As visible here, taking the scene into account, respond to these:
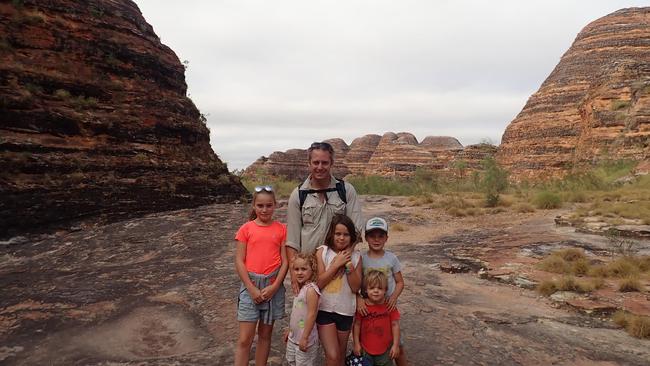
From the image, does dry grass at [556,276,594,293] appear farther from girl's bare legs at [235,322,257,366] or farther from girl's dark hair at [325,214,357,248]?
girl's bare legs at [235,322,257,366]

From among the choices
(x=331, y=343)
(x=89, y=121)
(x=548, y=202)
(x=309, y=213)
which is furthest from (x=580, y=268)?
(x=89, y=121)

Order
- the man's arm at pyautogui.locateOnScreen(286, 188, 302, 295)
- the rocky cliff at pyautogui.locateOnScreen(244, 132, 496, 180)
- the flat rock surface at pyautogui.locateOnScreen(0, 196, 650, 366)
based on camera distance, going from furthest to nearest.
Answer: the rocky cliff at pyautogui.locateOnScreen(244, 132, 496, 180) < the flat rock surface at pyautogui.locateOnScreen(0, 196, 650, 366) < the man's arm at pyautogui.locateOnScreen(286, 188, 302, 295)

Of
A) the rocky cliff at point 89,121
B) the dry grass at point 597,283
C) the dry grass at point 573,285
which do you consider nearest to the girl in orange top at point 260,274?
the dry grass at point 573,285

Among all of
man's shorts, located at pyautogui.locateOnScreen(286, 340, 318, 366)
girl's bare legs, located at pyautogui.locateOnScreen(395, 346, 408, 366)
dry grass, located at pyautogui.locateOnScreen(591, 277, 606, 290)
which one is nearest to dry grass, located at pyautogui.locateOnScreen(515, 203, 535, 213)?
dry grass, located at pyautogui.locateOnScreen(591, 277, 606, 290)

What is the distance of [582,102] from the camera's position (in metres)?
28.8

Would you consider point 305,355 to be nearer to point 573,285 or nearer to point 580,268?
point 573,285

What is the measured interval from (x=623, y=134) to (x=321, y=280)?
978 inches

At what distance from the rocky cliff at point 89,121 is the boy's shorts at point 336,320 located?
359 inches

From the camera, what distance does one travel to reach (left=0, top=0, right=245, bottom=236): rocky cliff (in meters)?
9.73

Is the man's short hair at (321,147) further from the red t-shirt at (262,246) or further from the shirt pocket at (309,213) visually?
the red t-shirt at (262,246)

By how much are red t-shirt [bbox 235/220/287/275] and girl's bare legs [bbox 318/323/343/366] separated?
1.89 feet

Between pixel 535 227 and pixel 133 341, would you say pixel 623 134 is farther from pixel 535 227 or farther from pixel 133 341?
pixel 133 341

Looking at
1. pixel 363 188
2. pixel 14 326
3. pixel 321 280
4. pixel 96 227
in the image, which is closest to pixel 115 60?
pixel 96 227

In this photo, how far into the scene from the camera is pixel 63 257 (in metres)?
7.52
